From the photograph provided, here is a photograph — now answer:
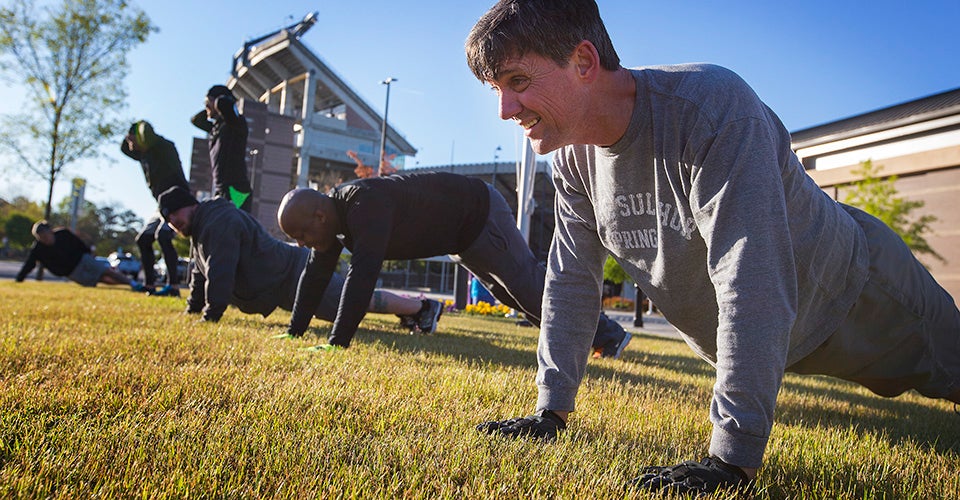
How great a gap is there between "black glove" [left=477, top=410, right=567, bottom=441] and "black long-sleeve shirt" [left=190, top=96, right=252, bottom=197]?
666 cm

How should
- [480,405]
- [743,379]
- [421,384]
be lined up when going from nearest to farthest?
[743,379]
[480,405]
[421,384]

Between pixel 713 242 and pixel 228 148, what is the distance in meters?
7.31

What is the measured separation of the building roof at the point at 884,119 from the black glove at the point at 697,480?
69.1ft

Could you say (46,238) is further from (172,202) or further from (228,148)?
(172,202)

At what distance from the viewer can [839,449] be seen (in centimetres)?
245

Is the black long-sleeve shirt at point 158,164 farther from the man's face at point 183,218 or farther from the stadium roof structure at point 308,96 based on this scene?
the stadium roof structure at point 308,96

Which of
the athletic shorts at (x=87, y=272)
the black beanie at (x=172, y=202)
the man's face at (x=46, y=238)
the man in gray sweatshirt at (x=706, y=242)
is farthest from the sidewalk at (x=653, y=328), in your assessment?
the athletic shorts at (x=87, y=272)

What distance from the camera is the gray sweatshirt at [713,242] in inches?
64.5

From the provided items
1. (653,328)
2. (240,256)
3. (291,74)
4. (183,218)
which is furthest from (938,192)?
(291,74)

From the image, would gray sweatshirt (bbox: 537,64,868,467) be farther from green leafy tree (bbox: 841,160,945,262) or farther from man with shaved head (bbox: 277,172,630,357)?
green leafy tree (bbox: 841,160,945,262)

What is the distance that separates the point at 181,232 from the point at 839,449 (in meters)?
5.93

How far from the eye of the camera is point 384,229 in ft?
14.7

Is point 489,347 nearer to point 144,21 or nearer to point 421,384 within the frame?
point 421,384

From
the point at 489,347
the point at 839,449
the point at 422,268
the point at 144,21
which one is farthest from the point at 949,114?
the point at 422,268
